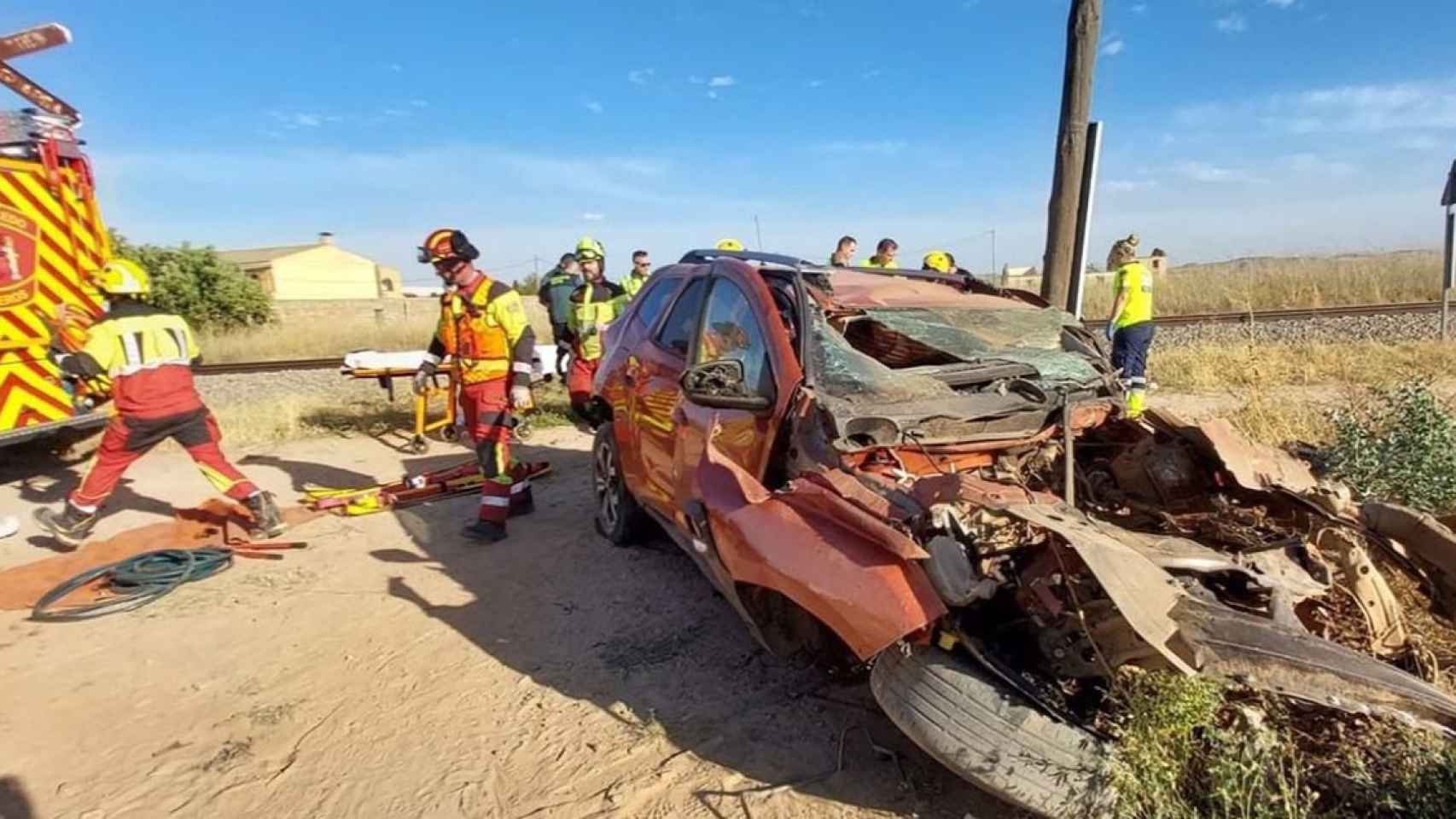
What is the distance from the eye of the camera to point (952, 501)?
7.60ft

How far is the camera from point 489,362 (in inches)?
219

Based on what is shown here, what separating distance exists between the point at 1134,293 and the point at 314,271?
159ft

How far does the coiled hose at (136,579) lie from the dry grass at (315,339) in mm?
10968

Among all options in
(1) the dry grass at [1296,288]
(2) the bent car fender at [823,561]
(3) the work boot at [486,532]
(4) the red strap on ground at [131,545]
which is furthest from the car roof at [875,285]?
(1) the dry grass at [1296,288]

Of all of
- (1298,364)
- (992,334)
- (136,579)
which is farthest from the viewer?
(1298,364)

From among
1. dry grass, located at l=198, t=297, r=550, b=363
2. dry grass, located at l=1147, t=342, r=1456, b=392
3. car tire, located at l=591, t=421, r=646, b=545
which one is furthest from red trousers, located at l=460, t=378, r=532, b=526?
dry grass, located at l=198, t=297, r=550, b=363

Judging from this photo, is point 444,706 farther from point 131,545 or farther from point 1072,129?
point 1072,129

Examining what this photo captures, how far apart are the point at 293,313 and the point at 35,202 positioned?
58.4 ft

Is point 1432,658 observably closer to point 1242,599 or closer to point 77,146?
point 1242,599

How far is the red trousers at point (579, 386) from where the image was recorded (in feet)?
19.2

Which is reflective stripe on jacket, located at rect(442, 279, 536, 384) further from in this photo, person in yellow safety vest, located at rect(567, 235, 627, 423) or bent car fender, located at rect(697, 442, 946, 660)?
bent car fender, located at rect(697, 442, 946, 660)

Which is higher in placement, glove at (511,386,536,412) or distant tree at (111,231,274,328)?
distant tree at (111,231,274,328)

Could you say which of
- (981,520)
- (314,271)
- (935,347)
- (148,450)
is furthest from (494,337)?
(314,271)

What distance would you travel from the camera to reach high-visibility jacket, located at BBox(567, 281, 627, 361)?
8523 millimetres
